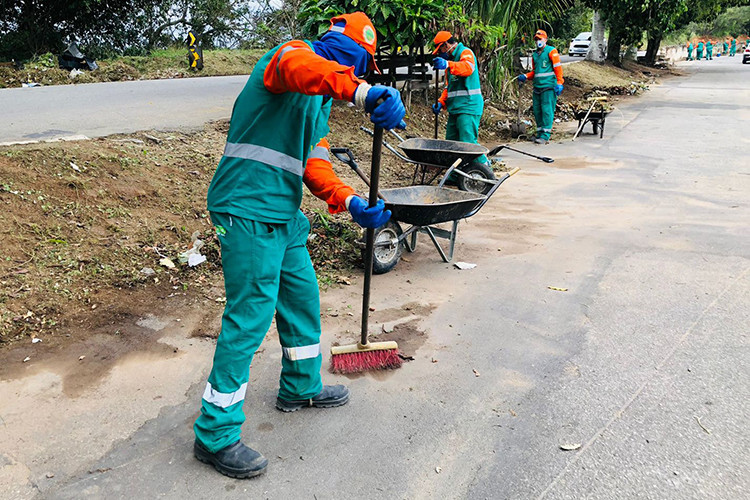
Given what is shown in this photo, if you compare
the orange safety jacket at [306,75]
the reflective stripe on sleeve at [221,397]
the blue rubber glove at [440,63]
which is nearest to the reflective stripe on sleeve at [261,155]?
the orange safety jacket at [306,75]

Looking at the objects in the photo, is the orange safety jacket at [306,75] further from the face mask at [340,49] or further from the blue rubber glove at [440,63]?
the blue rubber glove at [440,63]

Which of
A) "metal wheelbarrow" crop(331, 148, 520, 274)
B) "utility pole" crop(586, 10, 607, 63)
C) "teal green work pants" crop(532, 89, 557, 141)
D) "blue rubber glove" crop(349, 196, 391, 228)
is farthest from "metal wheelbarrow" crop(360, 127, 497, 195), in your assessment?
"utility pole" crop(586, 10, 607, 63)

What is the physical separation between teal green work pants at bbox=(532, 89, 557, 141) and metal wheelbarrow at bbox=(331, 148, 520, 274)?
6.49 metres

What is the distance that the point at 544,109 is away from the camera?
11836 mm

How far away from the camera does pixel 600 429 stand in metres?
3.18

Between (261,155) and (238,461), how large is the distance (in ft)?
4.41

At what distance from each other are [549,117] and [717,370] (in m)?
8.89

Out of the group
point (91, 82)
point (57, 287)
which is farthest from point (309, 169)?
point (91, 82)

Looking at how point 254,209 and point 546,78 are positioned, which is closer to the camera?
point 254,209

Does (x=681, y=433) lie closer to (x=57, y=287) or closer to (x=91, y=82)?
(x=57, y=287)

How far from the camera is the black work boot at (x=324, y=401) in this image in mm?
3275

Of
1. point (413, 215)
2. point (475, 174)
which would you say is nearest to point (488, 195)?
point (413, 215)

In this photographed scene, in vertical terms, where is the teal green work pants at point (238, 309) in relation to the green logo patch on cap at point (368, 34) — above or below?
below

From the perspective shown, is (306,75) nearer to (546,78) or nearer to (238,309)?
(238,309)
